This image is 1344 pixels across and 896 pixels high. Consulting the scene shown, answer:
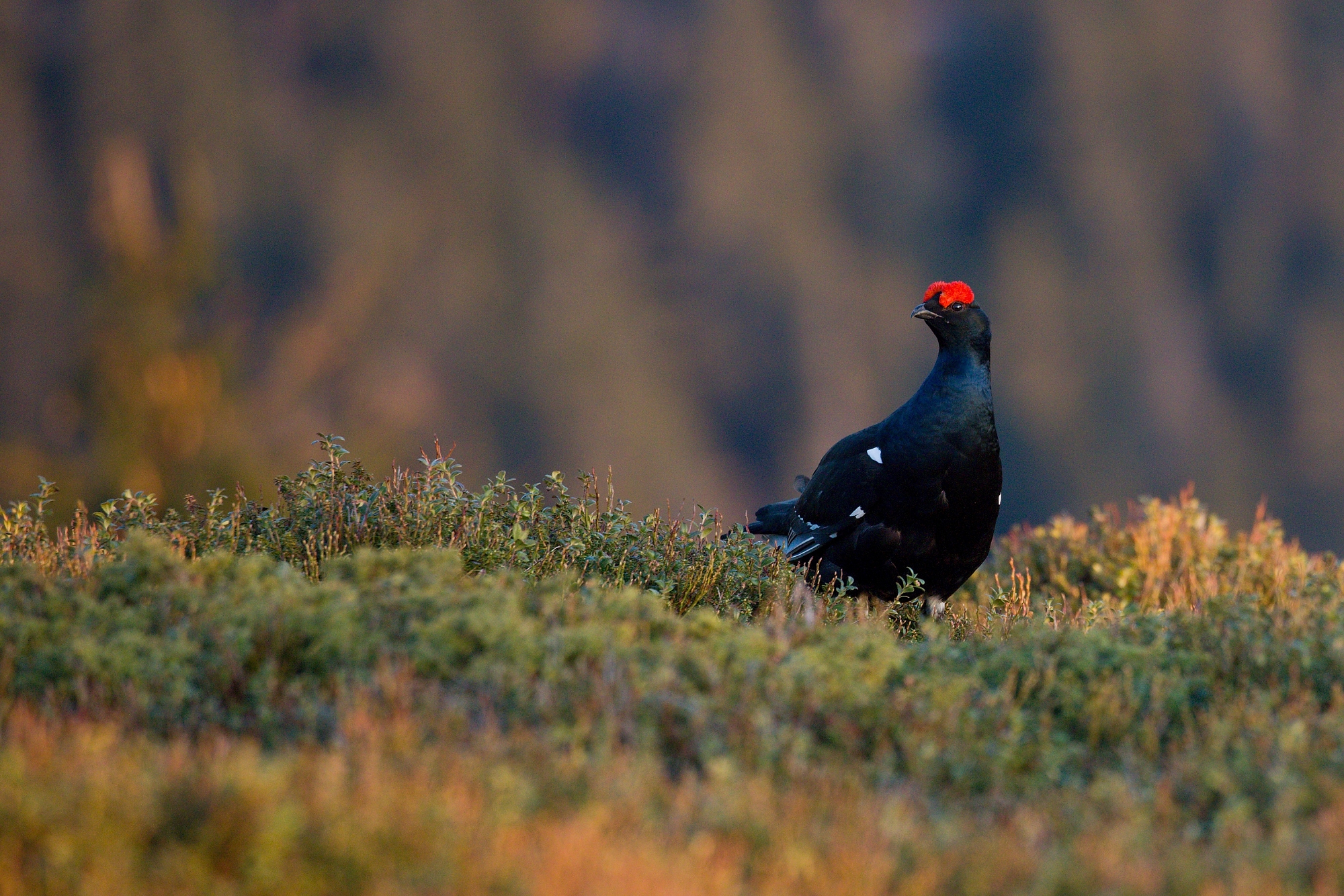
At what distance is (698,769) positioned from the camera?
12.8 feet

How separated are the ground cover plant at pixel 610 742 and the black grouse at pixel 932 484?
1.57 metres

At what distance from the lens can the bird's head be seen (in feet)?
23.6

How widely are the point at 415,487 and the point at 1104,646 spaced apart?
11.7ft

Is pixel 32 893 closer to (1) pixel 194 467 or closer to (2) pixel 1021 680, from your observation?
(2) pixel 1021 680

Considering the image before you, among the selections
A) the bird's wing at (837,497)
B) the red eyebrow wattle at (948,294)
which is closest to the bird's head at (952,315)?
the red eyebrow wattle at (948,294)

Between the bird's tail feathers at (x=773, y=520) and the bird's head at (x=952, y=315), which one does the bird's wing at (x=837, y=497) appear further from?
the bird's head at (x=952, y=315)

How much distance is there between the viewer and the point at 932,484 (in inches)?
276

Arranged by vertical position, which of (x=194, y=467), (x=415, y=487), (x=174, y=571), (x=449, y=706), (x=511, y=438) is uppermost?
(x=511, y=438)

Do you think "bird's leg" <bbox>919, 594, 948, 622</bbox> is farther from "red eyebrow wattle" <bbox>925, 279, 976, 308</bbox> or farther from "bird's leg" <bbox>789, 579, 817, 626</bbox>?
"red eyebrow wattle" <bbox>925, 279, 976, 308</bbox>

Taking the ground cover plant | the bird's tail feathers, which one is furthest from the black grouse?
the ground cover plant

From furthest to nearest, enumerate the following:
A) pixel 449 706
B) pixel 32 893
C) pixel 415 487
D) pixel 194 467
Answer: pixel 194 467, pixel 415 487, pixel 449 706, pixel 32 893

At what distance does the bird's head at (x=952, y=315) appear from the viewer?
719 centimetres

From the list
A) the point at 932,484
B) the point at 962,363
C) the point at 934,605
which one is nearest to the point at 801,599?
the point at 932,484

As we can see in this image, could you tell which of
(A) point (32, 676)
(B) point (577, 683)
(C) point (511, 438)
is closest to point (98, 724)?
(A) point (32, 676)
